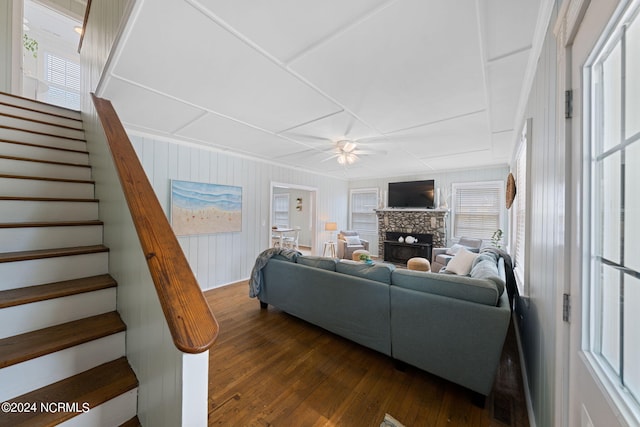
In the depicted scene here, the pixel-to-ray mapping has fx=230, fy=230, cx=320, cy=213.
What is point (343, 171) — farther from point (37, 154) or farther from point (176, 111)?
point (37, 154)

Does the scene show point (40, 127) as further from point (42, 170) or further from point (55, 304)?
point (55, 304)

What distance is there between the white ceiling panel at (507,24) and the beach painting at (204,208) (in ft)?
13.3

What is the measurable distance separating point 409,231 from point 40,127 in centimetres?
673

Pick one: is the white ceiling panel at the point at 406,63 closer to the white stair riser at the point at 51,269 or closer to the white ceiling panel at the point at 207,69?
the white ceiling panel at the point at 207,69

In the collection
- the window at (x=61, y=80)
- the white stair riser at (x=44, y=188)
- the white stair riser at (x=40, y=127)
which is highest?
the window at (x=61, y=80)

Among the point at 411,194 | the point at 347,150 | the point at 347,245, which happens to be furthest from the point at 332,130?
the point at 411,194

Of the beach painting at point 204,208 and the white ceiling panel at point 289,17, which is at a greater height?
the white ceiling panel at point 289,17

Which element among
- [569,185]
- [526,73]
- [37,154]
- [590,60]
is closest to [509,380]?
[569,185]

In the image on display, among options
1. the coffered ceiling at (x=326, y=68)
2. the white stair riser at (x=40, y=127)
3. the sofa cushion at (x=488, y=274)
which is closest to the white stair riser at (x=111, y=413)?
the coffered ceiling at (x=326, y=68)

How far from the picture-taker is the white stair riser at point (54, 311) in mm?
1082

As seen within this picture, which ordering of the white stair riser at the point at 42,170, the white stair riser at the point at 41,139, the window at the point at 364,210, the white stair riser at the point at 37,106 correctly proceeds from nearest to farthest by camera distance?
the white stair riser at the point at 42,170
the white stair riser at the point at 41,139
the white stair riser at the point at 37,106
the window at the point at 364,210

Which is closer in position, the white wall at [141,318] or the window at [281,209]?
the white wall at [141,318]

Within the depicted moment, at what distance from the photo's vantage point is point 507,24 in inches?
55.9

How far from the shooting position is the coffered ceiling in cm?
138
